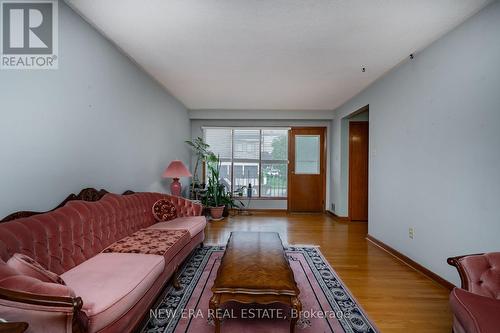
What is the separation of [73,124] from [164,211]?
A: 4.80 feet

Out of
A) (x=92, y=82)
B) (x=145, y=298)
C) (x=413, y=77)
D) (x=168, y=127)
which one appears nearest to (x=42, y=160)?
(x=92, y=82)

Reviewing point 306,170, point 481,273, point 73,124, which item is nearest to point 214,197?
point 306,170

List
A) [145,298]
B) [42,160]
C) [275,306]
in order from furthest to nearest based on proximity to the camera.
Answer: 1. [275,306]
2. [42,160]
3. [145,298]

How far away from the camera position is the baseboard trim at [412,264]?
230cm

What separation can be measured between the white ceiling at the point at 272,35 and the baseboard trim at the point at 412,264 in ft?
8.22

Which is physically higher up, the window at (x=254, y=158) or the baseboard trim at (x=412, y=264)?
the window at (x=254, y=158)

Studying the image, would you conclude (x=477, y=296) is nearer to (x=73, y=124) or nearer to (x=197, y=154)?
(x=73, y=124)

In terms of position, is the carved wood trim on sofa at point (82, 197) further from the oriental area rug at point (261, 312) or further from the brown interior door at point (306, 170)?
the brown interior door at point (306, 170)

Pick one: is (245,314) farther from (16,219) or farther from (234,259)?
(16,219)

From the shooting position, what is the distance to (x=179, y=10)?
6.54ft

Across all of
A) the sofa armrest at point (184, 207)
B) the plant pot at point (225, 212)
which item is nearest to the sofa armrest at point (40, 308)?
the sofa armrest at point (184, 207)

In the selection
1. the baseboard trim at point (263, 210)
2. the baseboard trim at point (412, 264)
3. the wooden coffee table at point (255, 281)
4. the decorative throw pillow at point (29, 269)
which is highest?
the decorative throw pillow at point (29, 269)

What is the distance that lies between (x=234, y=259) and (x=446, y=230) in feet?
7.06

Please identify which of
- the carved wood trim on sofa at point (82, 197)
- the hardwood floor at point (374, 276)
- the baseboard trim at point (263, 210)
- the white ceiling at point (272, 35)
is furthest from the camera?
the baseboard trim at point (263, 210)
